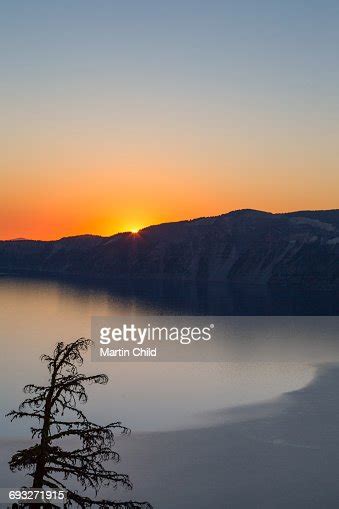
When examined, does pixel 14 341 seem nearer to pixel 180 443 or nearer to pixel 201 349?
pixel 201 349

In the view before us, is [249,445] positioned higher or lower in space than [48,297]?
lower

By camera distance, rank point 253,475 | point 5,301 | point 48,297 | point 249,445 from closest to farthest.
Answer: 1. point 253,475
2. point 249,445
3. point 5,301
4. point 48,297

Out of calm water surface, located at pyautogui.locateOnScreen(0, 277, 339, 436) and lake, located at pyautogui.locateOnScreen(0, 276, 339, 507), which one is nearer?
lake, located at pyautogui.locateOnScreen(0, 276, 339, 507)

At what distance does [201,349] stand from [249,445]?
145ft

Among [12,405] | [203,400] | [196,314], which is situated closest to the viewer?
[12,405]

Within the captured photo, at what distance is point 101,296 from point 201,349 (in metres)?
108

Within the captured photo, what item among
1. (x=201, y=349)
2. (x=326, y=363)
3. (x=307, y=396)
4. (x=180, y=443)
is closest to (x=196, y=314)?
(x=201, y=349)

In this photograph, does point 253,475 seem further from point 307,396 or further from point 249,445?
point 307,396

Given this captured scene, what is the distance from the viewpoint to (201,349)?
3282 inches

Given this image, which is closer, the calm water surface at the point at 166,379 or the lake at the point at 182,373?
the lake at the point at 182,373

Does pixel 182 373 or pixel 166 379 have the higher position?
pixel 182 373

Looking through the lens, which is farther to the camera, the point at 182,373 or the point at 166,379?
the point at 182,373

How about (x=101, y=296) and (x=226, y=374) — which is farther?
(x=101, y=296)

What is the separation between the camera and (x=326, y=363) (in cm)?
7106
